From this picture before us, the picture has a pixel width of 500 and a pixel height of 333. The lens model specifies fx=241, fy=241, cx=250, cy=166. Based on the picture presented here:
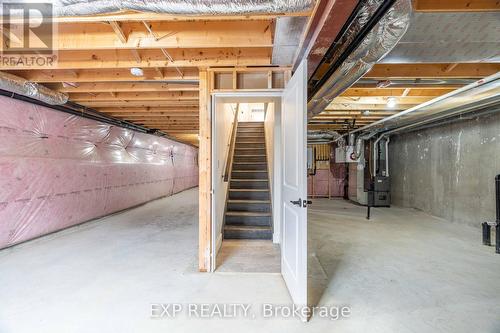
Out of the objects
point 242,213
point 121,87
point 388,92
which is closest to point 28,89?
point 121,87

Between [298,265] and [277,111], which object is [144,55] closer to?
[277,111]

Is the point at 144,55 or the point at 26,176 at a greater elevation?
the point at 144,55

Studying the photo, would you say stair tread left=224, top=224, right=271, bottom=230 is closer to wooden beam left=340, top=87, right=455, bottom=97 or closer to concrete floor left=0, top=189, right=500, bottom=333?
concrete floor left=0, top=189, right=500, bottom=333

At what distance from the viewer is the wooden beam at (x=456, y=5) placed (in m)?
1.61

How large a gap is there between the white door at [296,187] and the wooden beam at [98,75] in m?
1.52

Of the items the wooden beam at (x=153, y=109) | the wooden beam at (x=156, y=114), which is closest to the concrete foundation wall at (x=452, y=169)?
the wooden beam at (x=153, y=109)

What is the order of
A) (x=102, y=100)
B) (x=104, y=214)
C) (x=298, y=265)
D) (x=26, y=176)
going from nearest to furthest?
(x=298, y=265)
(x=26, y=176)
(x=102, y=100)
(x=104, y=214)

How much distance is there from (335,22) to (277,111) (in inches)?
82.4

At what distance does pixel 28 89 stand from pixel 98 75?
96cm

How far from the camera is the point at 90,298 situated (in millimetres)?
2156

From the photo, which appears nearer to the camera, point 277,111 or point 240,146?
point 277,111

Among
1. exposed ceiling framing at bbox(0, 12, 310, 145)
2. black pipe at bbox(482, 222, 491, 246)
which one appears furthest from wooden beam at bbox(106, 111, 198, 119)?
black pipe at bbox(482, 222, 491, 246)

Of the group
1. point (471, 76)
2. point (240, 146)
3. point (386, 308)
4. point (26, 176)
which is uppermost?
point (471, 76)

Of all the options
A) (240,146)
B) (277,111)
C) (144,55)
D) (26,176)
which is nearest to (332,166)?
(240,146)
